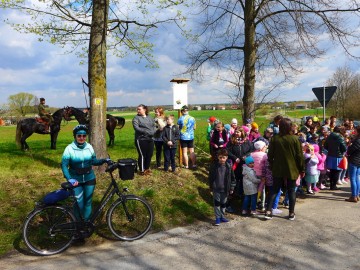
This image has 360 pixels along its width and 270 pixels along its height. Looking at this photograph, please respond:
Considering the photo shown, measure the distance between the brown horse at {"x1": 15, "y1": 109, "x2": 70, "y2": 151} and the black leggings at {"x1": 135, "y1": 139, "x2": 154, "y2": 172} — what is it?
716cm

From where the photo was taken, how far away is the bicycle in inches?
188

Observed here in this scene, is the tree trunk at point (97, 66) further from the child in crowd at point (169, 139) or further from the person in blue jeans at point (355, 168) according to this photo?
the person in blue jeans at point (355, 168)

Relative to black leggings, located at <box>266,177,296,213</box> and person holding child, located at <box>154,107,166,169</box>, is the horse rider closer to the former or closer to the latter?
person holding child, located at <box>154,107,166,169</box>

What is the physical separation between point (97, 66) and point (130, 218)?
381 centimetres

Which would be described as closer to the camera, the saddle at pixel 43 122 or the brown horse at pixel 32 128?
the brown horse at pixel 32 128

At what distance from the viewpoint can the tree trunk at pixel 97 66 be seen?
7.32 m

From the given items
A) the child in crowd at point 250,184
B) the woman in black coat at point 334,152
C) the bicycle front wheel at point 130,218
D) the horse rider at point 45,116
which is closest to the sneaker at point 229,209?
the child in crowd at point 250,184

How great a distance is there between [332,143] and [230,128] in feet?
9.27

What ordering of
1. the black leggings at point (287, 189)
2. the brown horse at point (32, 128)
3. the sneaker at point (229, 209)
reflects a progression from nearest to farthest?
the black leggings at point (287, 189), the sneaker at point (229, 209), the brown horse at point (32, 128)

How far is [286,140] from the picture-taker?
5992 millimetres

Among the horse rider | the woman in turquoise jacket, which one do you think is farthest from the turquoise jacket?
the horse rider

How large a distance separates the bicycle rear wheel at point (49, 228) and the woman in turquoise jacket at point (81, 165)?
1.06ft

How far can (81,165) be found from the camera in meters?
5.05

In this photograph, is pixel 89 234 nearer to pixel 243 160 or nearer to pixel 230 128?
pixel 243 160
